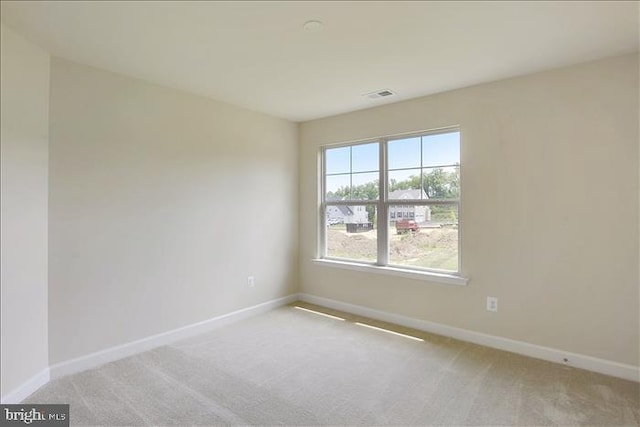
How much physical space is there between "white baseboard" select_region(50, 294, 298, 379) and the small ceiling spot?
2.86m

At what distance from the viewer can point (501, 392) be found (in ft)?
7.45

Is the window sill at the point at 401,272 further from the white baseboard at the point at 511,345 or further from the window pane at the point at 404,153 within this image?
the window pane at the point at 404,153

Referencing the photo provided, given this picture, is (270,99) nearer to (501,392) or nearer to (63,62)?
(63,62)

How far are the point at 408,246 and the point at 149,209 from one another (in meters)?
2.62

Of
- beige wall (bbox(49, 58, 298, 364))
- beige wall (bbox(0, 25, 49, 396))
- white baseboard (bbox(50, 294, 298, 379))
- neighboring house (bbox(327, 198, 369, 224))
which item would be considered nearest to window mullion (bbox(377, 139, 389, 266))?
neighboring house (bbox(327, 198, 369, 224))

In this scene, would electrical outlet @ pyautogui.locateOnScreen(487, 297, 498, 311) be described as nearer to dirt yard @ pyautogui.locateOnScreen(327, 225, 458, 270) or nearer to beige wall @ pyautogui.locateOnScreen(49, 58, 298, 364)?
dirt yard @ pyautogui.locateOnScreen(327, 225, 458, 270)

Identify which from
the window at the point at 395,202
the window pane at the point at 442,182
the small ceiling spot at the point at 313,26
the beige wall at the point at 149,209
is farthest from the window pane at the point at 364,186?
the small ceiling spot at the point at 313,26

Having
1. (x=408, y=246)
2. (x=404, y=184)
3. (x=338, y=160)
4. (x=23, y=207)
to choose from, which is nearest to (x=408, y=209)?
(x=404, y=184)

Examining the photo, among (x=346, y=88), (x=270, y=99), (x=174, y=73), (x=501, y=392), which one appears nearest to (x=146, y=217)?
(x=174, y=73)

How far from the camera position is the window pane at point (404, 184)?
3.57 m

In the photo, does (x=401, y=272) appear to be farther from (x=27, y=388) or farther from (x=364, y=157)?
(x=27, y=388)

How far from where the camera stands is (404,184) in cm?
367

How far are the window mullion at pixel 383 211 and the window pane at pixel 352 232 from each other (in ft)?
0.29

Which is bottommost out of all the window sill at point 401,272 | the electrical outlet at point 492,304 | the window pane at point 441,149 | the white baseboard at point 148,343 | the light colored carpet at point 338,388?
the light colored carpet at point 338,388
